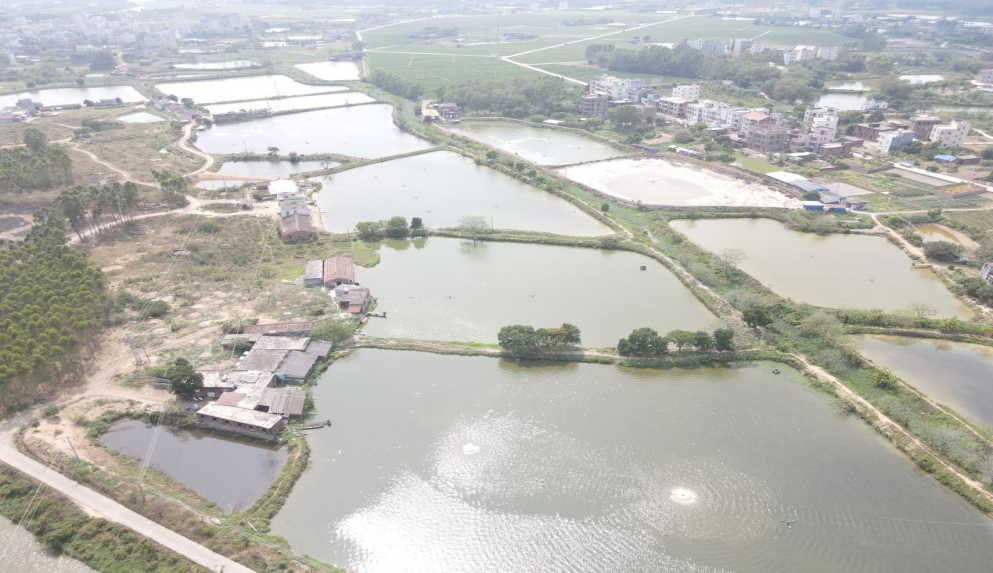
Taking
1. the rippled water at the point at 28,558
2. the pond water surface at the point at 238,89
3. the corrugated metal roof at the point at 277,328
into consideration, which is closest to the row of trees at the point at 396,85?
the pond water surface at the point at 238,89

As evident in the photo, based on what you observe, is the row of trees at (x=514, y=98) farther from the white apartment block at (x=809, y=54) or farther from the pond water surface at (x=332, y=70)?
the white apartment block at (x=809, y=54)

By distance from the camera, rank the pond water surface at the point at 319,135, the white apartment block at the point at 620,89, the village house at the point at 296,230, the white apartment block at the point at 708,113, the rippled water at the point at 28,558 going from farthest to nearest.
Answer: the white apartment block at the point at 620,89
the white apartment block at the point at 708,113
the pond water surface at the point at 319,135
the village house at the point at 296,230
the rippled water at the point at 28,558

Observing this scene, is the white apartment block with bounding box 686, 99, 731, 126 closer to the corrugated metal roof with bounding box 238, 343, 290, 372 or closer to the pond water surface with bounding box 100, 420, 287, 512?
the corrugated metal roof with bounding box 238, 343, 290, 372

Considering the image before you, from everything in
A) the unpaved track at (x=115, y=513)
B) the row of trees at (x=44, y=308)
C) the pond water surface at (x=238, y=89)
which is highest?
the pond water surface at (x=238, y=89)

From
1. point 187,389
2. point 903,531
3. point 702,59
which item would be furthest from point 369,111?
point 903,531

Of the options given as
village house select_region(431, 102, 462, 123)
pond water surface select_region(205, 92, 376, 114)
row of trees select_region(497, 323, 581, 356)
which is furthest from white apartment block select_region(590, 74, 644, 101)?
row of trees select_region(497, 323, 581, 356)

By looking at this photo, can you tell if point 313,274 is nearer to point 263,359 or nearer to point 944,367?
point 263,359
